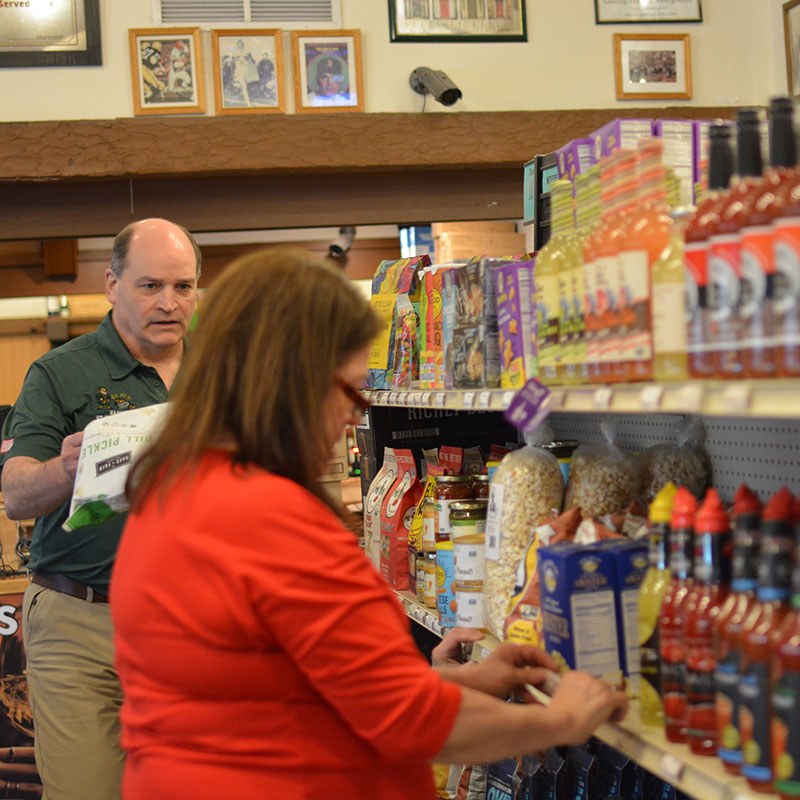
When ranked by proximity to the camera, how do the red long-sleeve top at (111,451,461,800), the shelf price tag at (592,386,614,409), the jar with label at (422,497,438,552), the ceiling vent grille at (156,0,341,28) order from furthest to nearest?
the ceiling vent grille at (156,0,341,28), the jar with label at (422,497,438,552), the shelf price tag at (592,386,614,409), the red long-sleeve top at (111,451,461,800)

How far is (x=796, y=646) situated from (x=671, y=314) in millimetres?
463

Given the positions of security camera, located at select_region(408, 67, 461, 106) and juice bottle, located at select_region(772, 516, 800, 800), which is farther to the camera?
security camera, located at select_region(408, 67, 461, 106)

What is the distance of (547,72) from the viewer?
5527 mm

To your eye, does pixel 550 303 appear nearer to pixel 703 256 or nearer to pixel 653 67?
pixel 703 256

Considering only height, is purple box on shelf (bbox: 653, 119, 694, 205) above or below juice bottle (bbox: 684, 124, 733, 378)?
above

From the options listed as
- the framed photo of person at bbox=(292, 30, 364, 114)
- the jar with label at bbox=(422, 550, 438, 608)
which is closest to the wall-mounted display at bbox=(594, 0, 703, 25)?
the framed photo of person at bbox=(292, 30, 364, 114)

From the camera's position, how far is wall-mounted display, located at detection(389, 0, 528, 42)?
211 inches

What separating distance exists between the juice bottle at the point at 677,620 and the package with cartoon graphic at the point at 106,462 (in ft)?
3.89

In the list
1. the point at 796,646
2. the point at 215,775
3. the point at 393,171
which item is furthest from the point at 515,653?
the point at 393,171

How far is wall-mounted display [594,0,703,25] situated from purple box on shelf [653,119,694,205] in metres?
4.17

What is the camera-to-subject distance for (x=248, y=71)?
5.23 meters

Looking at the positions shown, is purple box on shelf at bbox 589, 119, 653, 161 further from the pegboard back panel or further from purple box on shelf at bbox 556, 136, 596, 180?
the pegboard back panel

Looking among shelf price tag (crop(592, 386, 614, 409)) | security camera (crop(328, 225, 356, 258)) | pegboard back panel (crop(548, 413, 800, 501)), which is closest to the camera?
shelf price tag (crop(592, 386, 614, 409))

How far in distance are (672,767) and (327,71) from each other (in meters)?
4.67
